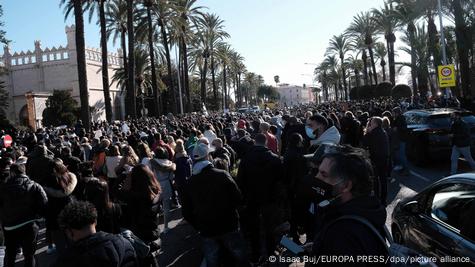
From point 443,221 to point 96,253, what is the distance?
3.07 meters

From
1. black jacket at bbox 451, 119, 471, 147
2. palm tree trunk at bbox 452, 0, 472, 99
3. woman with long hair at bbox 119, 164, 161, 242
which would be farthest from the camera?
palm tree trunk at bbox 452, 0, 472, 99

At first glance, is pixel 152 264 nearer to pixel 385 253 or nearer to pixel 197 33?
pixel 385 253

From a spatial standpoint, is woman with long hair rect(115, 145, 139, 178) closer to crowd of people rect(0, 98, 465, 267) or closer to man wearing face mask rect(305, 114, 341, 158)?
crowd of people rect(0, 98, 465, 267)

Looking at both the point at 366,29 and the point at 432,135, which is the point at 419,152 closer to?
the point at 432,135

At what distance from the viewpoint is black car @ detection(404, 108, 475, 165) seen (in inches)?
466

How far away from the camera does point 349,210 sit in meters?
2.49

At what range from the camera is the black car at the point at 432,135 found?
11836 mm

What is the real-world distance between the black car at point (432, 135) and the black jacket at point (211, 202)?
330 inches

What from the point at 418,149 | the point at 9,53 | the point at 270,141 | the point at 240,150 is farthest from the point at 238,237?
the point at 9,53

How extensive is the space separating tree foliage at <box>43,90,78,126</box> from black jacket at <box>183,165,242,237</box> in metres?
47.1

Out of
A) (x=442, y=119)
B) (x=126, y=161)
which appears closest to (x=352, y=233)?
(x=126, y=161)

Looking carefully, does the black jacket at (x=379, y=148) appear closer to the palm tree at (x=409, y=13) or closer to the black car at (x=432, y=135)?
the black car at (x=432, y=135)

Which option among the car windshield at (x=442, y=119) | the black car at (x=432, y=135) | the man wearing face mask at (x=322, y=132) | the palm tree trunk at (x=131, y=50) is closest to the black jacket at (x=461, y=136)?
the black car at (x=432, y=135)

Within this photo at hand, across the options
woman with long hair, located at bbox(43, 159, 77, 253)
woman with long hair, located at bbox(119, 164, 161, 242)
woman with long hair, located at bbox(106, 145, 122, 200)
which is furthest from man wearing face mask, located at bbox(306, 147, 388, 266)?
woman with long hair, located at bbox(106, 145, 122, 200)
